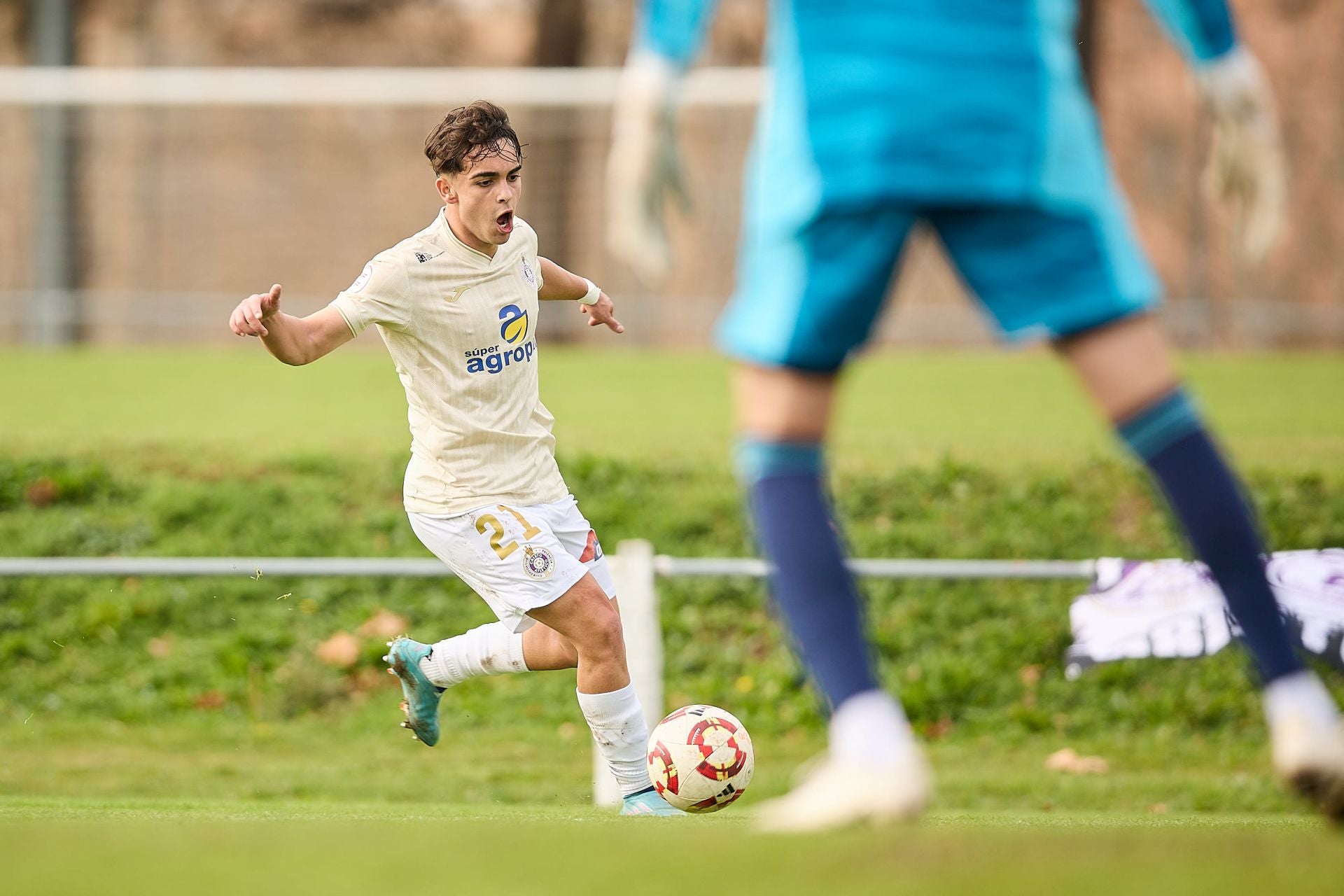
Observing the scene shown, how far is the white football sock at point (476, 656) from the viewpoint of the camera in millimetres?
5559

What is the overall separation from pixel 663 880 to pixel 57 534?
8511mm

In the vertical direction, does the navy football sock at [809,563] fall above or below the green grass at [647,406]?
below

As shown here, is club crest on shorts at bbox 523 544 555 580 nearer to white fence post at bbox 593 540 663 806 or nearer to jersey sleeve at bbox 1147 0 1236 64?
white fence post at bbox 593 540 663 806

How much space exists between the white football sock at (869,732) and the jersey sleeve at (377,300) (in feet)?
8.28

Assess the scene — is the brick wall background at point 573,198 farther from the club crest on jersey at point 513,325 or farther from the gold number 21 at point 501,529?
the gold number 21 at point 501,529

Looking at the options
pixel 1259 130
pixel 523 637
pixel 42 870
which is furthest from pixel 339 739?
pixel 1259 130

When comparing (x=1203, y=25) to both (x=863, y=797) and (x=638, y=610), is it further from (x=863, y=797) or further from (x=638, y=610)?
(x=638, y=610)

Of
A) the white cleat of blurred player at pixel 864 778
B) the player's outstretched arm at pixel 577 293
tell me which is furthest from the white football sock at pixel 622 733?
the white cleat of blurred player at pixel 864 778

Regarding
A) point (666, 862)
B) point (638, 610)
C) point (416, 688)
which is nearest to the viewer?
point (666, 862)

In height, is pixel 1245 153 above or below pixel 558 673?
above

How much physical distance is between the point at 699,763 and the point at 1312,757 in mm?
2688

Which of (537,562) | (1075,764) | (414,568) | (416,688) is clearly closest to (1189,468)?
(537,562)

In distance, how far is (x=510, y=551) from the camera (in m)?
5.03

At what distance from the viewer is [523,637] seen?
5539 millimetres
